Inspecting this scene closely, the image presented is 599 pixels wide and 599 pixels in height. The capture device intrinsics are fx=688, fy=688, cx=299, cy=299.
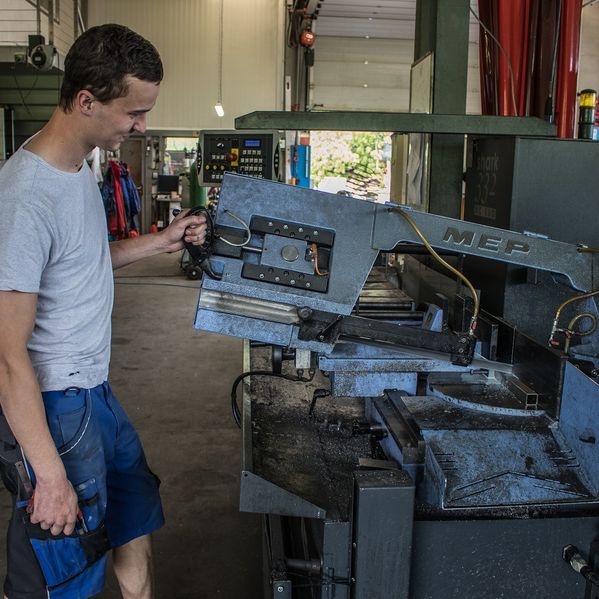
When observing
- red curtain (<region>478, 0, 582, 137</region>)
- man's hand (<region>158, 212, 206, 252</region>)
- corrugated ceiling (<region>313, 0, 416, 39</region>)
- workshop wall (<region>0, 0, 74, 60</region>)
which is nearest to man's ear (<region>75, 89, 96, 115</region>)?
man's hand (<region>158, 212, 206, 252</region>)

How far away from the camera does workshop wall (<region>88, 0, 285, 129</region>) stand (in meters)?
8.32

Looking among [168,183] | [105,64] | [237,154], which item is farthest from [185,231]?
[168,183]

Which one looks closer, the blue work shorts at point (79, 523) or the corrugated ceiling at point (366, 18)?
the blue work shorts at point (79, 523)

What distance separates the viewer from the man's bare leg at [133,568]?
1372 mm

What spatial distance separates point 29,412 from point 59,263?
9.4 inches

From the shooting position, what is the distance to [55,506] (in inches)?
41.9

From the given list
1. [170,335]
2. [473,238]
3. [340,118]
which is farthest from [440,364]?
[170,335]

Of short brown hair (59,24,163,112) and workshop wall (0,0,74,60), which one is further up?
workshop wall (0,0,74,60)

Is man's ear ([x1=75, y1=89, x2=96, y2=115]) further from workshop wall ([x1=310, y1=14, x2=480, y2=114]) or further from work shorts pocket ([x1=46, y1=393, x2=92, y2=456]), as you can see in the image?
workshop wall ([x1=310, y1=14, x2=480, y2=114])

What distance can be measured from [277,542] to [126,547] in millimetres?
303

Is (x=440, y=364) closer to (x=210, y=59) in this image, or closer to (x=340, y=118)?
(x=340, y=118)

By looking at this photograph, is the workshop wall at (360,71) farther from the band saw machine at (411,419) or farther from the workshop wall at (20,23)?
the band saw machine at (411,419)

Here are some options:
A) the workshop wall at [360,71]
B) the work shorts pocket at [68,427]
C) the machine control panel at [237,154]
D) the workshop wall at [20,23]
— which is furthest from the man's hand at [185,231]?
the workshop wall at [360,71]

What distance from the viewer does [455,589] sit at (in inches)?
42.6
